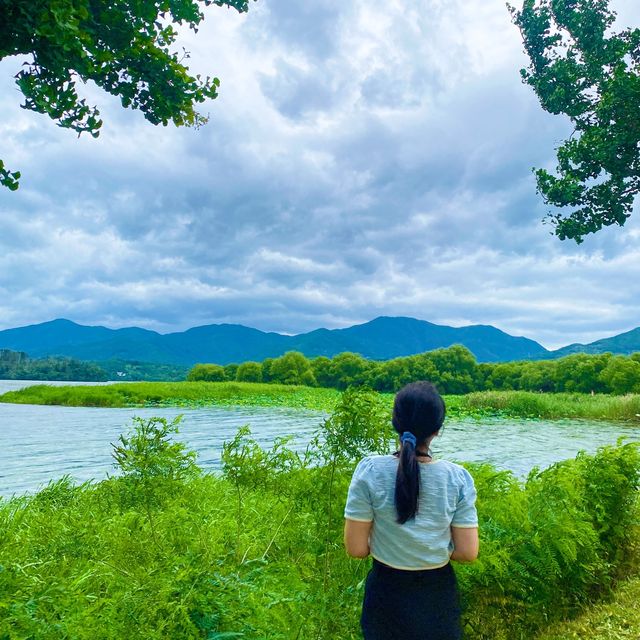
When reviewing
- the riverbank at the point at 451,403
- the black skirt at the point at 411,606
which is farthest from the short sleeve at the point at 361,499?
the riverbank at the point at 451,403

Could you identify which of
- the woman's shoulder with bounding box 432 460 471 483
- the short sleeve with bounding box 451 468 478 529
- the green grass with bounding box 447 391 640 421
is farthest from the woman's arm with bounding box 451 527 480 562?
the green grass with bounding box 447 391 640 421

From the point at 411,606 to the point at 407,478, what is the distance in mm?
729

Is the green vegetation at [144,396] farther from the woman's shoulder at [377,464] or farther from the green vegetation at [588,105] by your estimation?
the woman's shoulder at [377,464]

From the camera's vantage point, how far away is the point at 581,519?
5.91 meters

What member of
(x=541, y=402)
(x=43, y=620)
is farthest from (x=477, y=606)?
(x=541, y=402)

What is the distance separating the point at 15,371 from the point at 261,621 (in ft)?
420

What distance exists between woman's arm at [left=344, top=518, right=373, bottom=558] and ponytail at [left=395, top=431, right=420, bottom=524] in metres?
0.23

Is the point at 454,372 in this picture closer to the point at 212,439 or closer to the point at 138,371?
the point at 212,439

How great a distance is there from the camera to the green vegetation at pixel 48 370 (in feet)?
314

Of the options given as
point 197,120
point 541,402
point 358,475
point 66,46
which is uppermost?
point 197,120

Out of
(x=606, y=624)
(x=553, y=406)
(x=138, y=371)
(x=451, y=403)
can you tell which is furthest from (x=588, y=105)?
(x=138, y=371)

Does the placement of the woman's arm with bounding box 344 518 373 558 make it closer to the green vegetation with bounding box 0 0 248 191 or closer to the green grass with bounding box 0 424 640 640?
the green grass with bounding box 0 424 640 640

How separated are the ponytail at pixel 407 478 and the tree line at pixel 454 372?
157 ft

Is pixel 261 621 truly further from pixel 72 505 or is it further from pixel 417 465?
pixel 72 505
